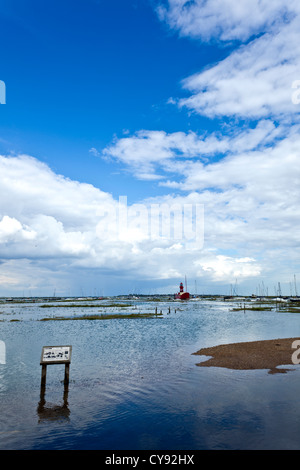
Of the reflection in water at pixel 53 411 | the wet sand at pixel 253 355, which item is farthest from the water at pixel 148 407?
the wet sand at pixel 253 355

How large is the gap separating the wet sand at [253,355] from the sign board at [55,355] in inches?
524

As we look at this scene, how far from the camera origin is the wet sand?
94.2 feet

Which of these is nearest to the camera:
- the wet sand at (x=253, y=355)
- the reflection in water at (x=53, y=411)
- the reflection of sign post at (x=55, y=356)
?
the reflection in water at (x=53, y=411)

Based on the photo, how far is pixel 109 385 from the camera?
24.3 meters

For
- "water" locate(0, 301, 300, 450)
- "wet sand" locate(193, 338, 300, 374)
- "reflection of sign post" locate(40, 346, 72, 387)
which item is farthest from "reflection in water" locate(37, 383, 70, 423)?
"wet sand" locate(193, 338, 300, 374)

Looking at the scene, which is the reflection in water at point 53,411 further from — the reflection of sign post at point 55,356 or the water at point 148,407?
the reflection of sign post at point 55,356

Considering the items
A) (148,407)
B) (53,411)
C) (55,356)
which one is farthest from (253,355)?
(53,411)

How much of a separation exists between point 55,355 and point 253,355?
2004cm

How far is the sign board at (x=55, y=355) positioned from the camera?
21.9 m

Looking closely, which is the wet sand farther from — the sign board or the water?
the sign board

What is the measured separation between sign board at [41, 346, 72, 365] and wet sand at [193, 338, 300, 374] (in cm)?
1331

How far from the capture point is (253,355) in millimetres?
32375

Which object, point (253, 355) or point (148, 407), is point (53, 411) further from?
point (253, 355)
